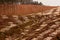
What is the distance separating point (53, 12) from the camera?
4.91 feet

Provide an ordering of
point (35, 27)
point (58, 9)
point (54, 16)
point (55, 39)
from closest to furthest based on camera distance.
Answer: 1. point (55, 39)
2. point (35, 27)
3. point (54, 16)
4. point (58, 9)

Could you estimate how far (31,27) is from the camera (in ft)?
4.31

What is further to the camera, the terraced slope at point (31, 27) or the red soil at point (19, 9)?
the red soil at point (19, 9)

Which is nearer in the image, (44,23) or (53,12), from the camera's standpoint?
(44,23)

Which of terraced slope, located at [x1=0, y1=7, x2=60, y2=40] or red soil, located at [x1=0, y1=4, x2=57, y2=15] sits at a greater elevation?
red soil, located at [x1=0, y1=4, x2=57, y2=15]

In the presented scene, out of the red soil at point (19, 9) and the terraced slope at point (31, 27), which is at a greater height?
the red soil at point (19, 9)

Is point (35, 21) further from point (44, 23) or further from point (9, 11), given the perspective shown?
point (9, 11)

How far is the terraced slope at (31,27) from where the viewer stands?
120 cm

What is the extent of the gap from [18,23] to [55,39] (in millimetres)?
335

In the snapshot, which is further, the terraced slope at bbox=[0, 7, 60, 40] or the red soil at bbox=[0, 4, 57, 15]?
the red soil at bbox=[0, 4, 57, 15]

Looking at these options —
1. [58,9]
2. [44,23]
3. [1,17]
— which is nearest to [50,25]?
[44,23]

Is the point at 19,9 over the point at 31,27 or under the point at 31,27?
over

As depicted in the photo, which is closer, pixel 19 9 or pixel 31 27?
pixel 31 27

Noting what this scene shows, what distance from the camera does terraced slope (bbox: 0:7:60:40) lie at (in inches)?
47.4
